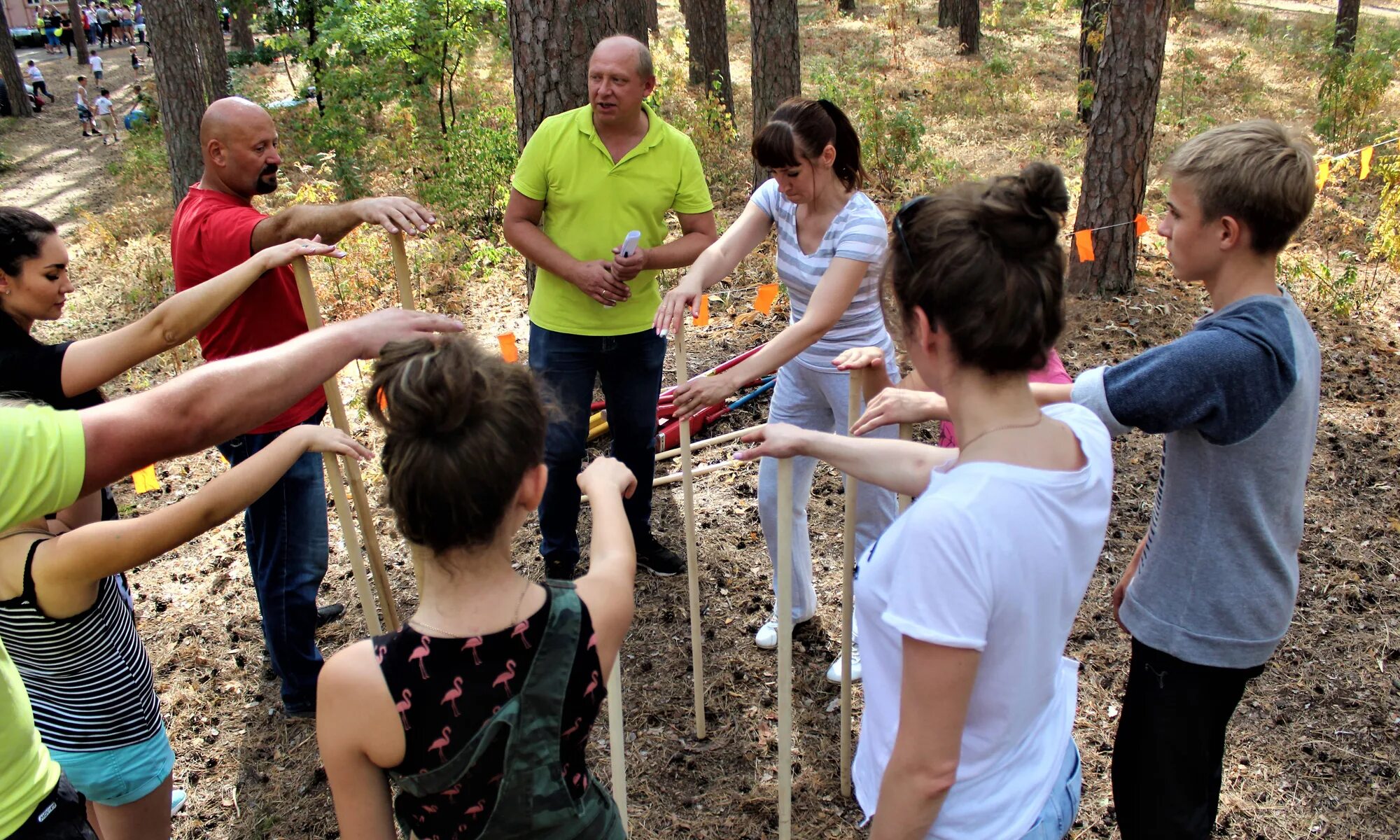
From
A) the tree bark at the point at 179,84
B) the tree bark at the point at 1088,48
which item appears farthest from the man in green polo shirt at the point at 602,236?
the tree bark at the point at 1088,48

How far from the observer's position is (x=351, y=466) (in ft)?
8.43

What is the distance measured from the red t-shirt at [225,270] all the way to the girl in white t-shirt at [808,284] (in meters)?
1.41

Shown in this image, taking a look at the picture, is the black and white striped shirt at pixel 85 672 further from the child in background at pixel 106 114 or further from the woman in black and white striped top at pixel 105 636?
the child in background at pixel 106 114

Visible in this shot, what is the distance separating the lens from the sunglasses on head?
4.99ft

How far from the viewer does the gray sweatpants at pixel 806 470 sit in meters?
3.44

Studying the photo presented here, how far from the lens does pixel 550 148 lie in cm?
385

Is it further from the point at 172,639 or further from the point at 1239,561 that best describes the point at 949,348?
the point at 172,639

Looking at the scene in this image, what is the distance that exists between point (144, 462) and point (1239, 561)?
86.6 inches

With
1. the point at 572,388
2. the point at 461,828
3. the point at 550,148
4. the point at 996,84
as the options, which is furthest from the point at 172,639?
the point at 996,84

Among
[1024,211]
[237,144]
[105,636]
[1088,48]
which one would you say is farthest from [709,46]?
[1024,211]

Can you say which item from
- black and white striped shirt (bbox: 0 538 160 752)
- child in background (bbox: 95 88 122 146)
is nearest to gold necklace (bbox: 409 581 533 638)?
black and white striped shirt (bbox: 0 538 160 752)

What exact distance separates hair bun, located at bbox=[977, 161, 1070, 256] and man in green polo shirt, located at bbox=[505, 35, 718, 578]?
94.2 inches

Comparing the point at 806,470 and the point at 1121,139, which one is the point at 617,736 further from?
the point at 1121,139

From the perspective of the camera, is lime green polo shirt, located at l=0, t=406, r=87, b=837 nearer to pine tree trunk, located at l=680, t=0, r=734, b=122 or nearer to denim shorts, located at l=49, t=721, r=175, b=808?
denim shorts, located at l=49, t=721, r=175, b=808
